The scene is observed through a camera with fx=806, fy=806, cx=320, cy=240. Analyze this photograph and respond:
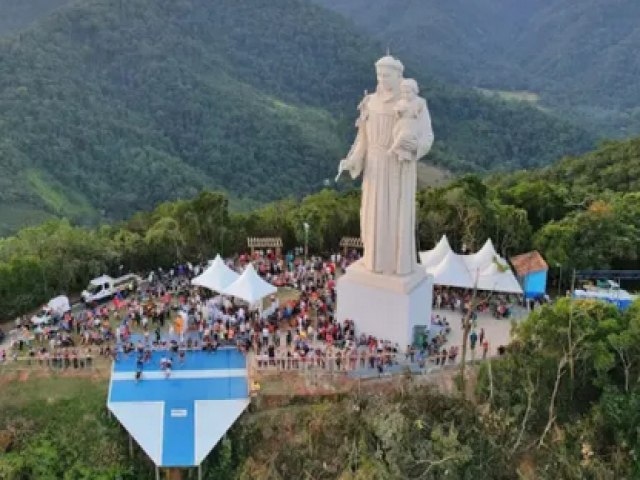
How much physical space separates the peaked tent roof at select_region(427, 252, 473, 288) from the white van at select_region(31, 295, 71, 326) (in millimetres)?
12443

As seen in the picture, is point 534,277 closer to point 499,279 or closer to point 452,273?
point 499,279

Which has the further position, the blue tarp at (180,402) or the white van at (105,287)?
the white van at (105,287)

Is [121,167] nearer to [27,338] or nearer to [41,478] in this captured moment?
[27,338]

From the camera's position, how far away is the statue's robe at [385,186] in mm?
23219

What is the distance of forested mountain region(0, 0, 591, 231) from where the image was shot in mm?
75625

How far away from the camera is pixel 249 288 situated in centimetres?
2586

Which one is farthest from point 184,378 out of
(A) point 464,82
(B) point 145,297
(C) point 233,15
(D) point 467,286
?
(A) point 464,82

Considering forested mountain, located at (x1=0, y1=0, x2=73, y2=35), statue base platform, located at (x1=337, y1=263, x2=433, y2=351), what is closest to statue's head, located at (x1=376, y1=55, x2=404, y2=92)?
statue base platform, located at (x1=337, y1=263, x2=433, y2=351)

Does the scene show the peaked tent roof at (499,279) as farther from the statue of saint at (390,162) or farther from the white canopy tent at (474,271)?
the statue of saint at (390,162)

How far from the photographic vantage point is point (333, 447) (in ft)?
66.2

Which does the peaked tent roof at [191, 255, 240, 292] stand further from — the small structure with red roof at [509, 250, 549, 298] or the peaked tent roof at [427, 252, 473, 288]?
the small structure with red roof at [509, 250, 549, 298]

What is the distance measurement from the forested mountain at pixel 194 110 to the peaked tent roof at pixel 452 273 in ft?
145

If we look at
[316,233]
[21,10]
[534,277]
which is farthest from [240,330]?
[21,10]

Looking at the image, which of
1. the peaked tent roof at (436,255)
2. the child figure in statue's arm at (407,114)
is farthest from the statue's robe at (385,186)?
the peaked tent roof at (436,255)
